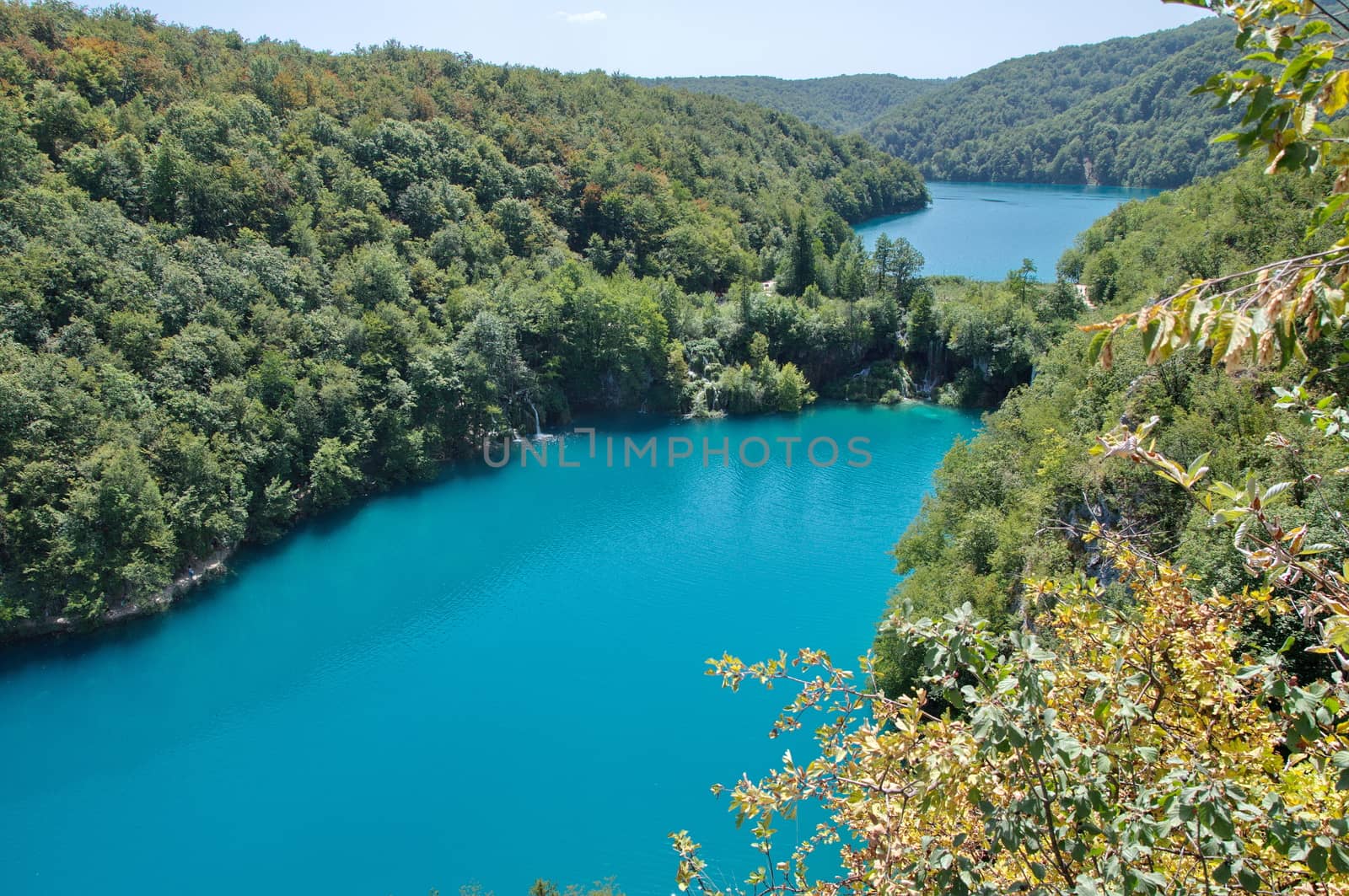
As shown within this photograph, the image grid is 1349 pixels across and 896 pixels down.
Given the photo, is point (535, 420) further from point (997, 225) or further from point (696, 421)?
point (997, 225)

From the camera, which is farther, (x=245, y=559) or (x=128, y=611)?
(x=245, y=559)

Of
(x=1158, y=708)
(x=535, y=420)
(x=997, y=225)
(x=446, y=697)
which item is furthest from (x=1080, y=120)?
(x=1158, y=708)

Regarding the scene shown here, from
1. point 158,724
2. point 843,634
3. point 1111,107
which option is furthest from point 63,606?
point 1111,107

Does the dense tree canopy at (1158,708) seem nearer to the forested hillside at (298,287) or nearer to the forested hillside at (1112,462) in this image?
the forested hillside at (1112,462)

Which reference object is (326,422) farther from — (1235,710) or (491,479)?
(1235,710)

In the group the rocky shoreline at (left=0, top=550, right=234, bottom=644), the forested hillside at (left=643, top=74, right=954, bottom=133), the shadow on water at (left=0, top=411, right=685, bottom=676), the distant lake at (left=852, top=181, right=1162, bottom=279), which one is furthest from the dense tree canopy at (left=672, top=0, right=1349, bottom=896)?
the forested hillside at (left=643, top=74, right=954, bottom=133)

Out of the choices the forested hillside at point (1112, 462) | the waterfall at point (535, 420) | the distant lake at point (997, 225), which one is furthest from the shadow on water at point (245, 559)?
the distant lake at point (997, 225)
